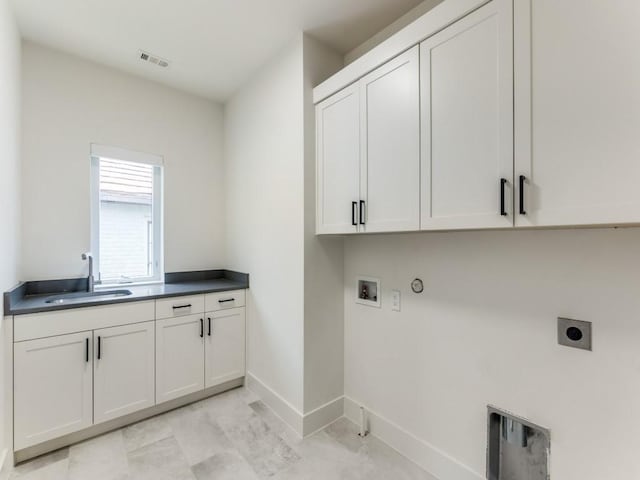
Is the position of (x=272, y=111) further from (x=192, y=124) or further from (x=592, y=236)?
(x=592, y=236)

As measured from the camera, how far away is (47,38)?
2242mm

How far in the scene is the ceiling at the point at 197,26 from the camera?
191cm

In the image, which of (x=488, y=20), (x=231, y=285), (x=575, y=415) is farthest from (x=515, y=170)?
(x=231, y=285)

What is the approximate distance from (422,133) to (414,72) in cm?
33

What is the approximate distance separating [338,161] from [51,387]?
2368mm

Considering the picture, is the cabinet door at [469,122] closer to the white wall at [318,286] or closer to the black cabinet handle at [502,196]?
the black cabinet handle at [502,196]

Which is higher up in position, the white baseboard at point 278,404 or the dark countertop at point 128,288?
the dark countertop at point 128,288

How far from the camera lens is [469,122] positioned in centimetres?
134

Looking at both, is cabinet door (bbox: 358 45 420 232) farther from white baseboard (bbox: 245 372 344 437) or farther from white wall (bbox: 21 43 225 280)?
white wall (bbox: 21 43 225 280)

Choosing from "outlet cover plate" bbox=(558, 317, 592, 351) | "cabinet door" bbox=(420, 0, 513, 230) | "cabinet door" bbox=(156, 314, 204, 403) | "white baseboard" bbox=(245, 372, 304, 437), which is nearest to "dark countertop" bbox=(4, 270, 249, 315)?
"cabinet door" bbox=(156, 314, 204, 403)

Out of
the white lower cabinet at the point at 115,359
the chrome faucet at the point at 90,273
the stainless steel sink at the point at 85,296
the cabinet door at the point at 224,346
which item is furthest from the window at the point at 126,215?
the cabinet door at the point at 224,346

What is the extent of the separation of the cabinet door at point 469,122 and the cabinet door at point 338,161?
49 centimetres

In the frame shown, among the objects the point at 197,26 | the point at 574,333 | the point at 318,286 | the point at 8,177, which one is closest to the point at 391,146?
the point at 318,286

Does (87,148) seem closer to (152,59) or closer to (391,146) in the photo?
(152,59)
